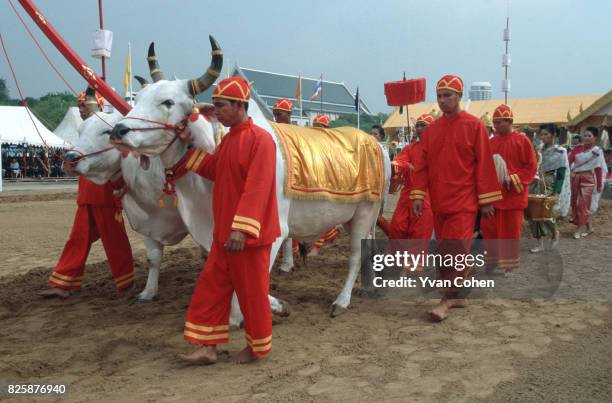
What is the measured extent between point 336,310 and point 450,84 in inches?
82.5

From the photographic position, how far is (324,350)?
13.0 feet

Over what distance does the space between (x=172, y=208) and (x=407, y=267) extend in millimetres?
2690

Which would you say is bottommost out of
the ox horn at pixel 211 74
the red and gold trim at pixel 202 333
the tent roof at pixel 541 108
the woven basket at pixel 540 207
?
the red and gold trim at pixel 202 333

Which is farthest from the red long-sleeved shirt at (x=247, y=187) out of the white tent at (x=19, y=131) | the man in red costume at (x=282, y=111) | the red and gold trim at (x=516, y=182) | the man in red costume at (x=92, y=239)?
the white tent at (x=19, y=131)

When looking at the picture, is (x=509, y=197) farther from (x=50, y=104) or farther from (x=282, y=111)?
(x=50, y=104)

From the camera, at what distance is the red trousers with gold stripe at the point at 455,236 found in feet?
15.7

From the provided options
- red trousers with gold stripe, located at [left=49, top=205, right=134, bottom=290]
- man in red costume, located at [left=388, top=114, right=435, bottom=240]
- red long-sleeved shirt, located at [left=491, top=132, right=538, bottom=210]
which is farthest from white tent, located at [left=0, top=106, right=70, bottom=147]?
red long-sleeved shirt, located at [left=491, top=132, right=538, bottom=210]

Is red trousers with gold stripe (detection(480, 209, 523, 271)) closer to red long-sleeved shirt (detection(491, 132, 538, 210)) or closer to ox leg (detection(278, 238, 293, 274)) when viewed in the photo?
red long-sleeved shirt (detection(491, 132, 538, 210))

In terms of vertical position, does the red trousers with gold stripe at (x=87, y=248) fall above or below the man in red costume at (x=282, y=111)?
below

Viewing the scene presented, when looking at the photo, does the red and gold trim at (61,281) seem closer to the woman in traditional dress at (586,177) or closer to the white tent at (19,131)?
the woman in traditional dress at (586,177)

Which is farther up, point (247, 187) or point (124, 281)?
point (247, 187)

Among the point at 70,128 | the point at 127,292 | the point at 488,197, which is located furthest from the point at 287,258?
the point at 70,128

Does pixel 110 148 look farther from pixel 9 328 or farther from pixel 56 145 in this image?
pixel 56 145

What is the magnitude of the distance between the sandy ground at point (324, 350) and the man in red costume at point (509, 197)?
4.17ft
